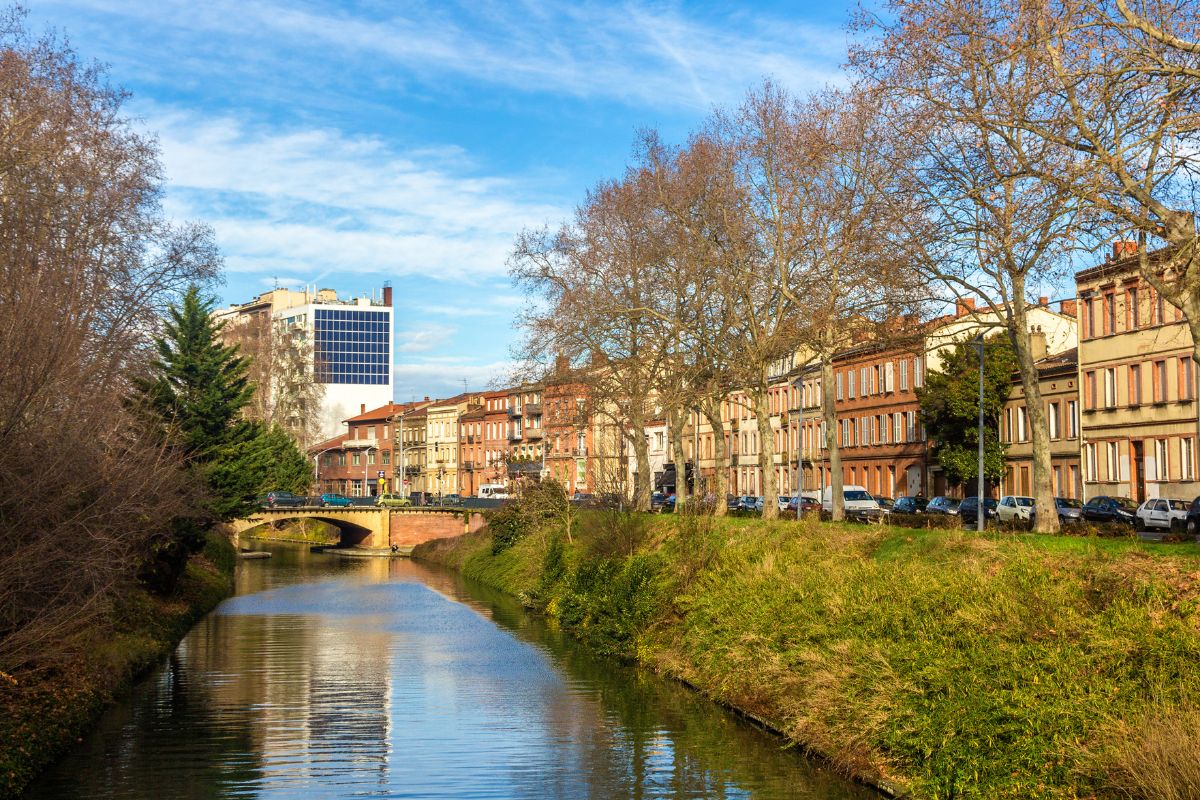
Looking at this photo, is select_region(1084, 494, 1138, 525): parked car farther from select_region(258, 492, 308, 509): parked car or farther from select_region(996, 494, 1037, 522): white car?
select_region(258, 492, 308, 509): parked car

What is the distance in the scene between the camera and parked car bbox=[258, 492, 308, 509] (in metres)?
101

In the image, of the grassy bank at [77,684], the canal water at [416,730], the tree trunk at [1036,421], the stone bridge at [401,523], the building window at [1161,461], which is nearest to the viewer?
the grassy bank at [77,684]

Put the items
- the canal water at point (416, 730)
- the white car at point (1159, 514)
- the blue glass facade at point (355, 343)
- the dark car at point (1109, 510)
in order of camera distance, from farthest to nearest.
A: the blue glass facade at point (355, 343) < the dark car at point (1109, 510) < the white car at point (1159, 514) < the canal water at point (416, 730)

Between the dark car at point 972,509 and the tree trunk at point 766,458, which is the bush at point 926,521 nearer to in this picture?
the tree trunk at point 766,458

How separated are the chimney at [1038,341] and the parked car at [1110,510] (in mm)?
21466

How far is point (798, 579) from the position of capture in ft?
93.5

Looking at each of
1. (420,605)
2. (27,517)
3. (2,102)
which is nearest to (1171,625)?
(27,517)

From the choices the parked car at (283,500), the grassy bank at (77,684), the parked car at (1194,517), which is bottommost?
the grassy bank at (77,684)

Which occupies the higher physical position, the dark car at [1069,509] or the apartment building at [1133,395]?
the apartment building at [1133,395]

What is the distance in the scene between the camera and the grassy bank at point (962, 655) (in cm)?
1611

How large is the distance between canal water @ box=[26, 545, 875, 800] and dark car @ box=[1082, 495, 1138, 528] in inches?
873

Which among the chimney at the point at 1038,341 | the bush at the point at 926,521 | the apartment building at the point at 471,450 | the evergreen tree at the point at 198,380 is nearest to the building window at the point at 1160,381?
the chimney at the point at 1038,341

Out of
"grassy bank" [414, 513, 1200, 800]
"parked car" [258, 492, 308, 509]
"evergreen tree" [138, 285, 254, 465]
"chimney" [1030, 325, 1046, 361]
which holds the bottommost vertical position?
"grassy bank" [414, 513, 1200, 800]

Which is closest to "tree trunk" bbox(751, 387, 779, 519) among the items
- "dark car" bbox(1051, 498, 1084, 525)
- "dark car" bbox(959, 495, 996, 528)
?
"dark car" bbox(959, 495, 996, 528)
